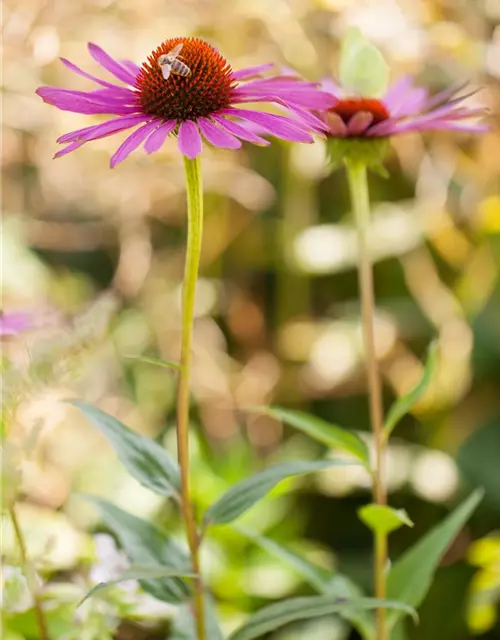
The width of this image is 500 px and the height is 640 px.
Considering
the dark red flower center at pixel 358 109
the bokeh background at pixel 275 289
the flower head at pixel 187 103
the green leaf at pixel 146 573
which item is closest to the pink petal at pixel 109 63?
the flower head at pixel 187 103

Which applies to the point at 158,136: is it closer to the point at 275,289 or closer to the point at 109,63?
the point at 109,63

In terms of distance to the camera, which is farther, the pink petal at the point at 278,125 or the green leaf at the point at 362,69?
the green leaf at the point at 362,69

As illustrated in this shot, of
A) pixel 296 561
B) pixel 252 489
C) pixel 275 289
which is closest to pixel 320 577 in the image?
pixel 296 561

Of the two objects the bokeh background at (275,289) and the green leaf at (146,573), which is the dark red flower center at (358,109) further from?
the bokeh background at (275,289)

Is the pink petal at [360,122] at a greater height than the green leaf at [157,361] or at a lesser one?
greater

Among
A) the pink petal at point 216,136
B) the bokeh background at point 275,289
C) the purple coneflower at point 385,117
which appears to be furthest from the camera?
the bokeh background at point 275,289

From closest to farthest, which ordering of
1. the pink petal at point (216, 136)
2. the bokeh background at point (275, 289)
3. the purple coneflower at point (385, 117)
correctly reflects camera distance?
the pink petal at point (216, 136) < the purple coneflower at point (385, 117) < the bokeh background at point (275, 289)

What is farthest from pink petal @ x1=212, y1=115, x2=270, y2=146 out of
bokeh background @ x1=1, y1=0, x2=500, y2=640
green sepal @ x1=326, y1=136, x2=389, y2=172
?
bokeh background @ x1=1, y1=0, x2=500, y2=640

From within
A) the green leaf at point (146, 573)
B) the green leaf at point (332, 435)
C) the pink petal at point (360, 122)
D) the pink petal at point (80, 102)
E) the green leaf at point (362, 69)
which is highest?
the green leaf at point (362, 69)
